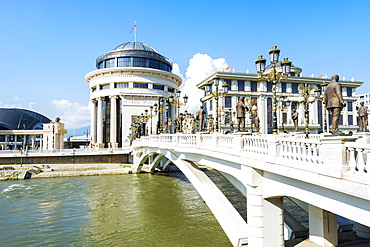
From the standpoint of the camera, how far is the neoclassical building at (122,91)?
177 feet

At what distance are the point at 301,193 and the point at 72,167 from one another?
36.9 m

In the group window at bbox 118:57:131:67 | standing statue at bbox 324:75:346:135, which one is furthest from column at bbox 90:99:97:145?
standing statue at bbox 324:75:346:135

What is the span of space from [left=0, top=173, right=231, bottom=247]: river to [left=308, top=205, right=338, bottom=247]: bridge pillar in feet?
14.7

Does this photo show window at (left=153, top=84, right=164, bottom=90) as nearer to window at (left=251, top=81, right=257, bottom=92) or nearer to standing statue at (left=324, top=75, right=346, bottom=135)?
window at (left=251, top=81, right=257, bottom=92)

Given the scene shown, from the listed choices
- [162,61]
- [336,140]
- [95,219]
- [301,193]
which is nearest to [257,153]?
[301,193]

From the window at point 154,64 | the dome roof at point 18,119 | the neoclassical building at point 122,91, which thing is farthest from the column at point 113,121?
the dome roof at point 18,119

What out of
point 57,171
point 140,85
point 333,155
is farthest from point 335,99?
point 140,85

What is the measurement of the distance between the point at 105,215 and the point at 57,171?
22448 millimetres

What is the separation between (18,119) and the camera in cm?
7950

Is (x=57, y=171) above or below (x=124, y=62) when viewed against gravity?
below

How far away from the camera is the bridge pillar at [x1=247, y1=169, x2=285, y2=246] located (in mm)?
8977

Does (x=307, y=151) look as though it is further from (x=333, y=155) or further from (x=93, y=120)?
(x=93, y=120)

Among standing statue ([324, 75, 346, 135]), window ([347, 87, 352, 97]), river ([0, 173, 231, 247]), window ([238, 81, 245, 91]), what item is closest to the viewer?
standing statue ([324, 75, 346, 135])

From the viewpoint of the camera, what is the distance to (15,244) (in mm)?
13234
